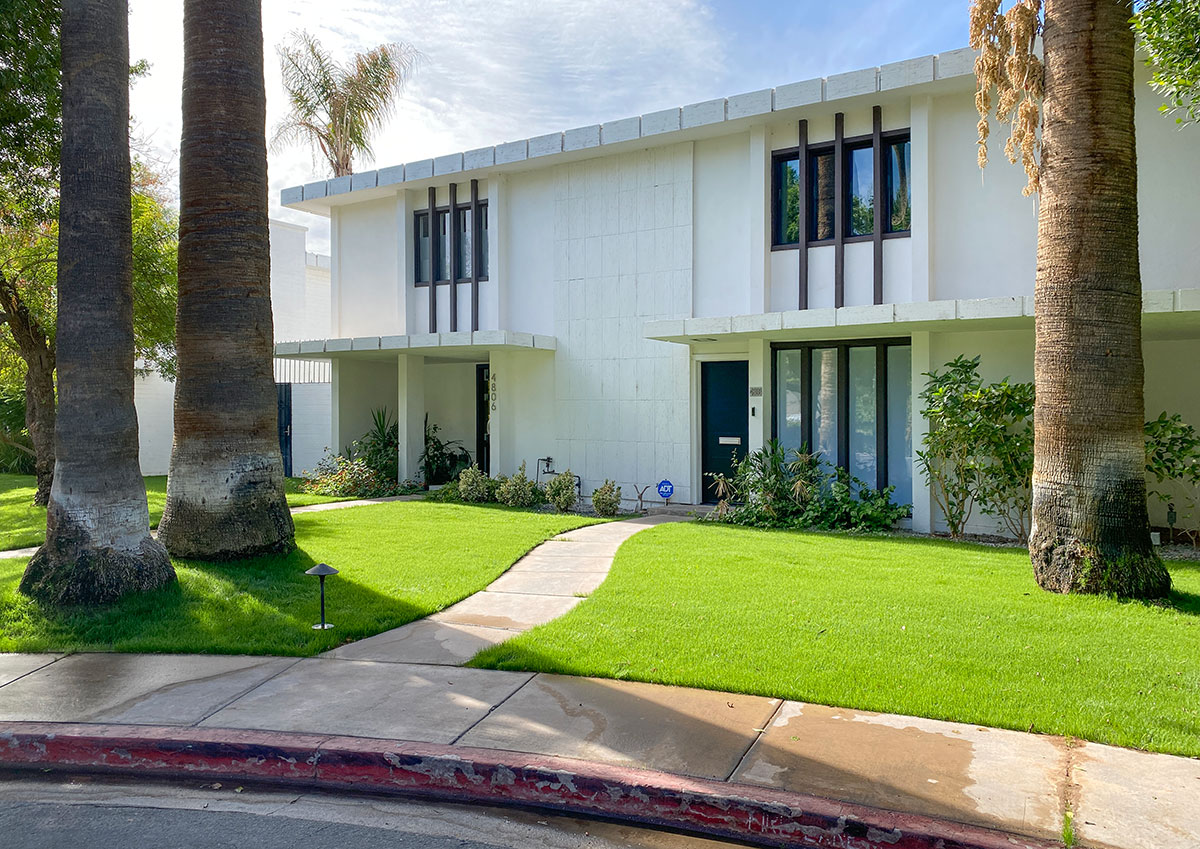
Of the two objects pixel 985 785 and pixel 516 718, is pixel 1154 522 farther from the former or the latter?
pixel 516 718

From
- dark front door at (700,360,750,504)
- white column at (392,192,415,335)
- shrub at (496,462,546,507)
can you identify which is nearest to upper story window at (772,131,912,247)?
dark front door at (700,360,750,504)

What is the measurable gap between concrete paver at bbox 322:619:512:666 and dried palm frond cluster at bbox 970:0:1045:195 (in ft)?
24.3

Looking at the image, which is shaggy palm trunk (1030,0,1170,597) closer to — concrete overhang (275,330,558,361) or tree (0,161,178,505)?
concrete overhang (275,330,558,361)

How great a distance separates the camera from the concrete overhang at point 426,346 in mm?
15945

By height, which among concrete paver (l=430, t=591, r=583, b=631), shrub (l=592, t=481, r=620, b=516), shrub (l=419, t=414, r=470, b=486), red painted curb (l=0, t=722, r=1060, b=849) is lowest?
red painted curb (l=0, t=722, r=1060, b=849)

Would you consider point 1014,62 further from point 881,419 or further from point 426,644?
point 426,644

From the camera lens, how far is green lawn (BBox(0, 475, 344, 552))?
1192 cm

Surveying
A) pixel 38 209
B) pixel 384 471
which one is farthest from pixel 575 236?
pixel 38 209

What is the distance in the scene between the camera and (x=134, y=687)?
5902mm

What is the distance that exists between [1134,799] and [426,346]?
46.4ft

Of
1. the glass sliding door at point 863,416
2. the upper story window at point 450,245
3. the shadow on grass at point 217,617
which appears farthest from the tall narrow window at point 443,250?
the shadow on grass at point 217,617

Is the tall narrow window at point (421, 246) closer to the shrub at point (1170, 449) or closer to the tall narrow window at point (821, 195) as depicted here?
the tall narrow window at point (821, 195)

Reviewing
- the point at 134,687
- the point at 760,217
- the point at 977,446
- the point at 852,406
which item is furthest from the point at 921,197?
the point at 134,687

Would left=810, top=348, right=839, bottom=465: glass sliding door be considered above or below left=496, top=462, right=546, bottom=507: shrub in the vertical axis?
above
